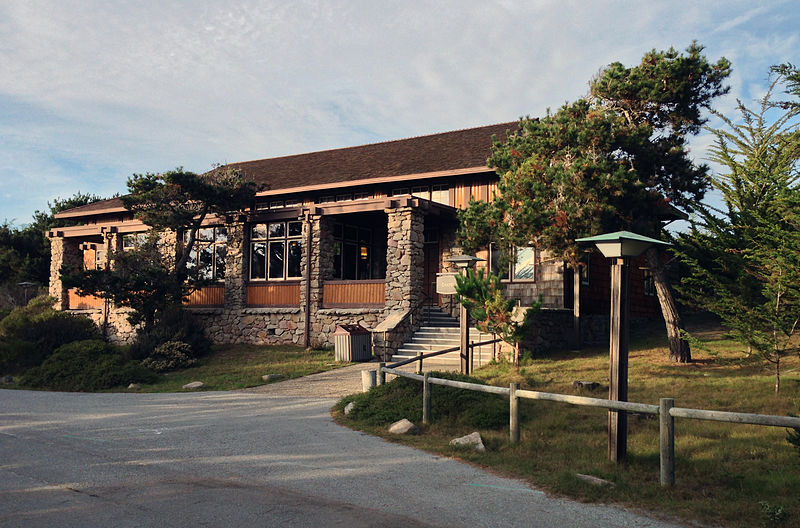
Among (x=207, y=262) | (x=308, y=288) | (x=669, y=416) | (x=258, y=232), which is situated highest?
(x=258, y=232)

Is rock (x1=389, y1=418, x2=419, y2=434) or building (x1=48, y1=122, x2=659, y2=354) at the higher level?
building (x1=48, y1=122, x2=659, y2=354)

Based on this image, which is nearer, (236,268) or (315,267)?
(315,267)

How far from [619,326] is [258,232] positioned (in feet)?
58.9

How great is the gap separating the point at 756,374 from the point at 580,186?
5704mm

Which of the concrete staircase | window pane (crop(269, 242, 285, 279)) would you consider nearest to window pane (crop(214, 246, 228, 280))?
window pane (crop(269, 242, 285, 279))

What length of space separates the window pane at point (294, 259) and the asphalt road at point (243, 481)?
1211cm

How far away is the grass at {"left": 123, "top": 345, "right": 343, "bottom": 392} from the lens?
51.5ft

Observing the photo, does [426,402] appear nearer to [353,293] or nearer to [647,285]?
[353,293]

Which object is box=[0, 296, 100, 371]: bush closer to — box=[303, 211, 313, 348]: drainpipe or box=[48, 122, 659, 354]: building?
box=[48, 122, 659, 354]: building

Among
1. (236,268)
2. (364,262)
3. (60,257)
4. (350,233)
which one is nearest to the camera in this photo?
(236,268)

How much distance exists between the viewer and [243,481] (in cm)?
663

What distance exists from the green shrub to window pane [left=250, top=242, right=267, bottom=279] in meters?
13.2

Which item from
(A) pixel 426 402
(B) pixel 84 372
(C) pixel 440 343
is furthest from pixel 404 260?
(A) pixel 426 402

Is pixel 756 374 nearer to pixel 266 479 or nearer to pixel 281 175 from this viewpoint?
pixel 266 479
